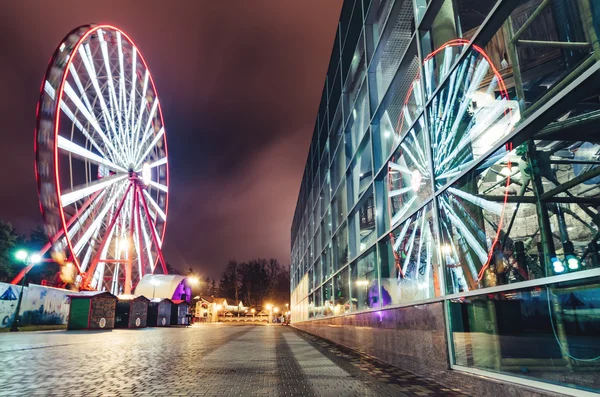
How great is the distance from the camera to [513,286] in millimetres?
3377

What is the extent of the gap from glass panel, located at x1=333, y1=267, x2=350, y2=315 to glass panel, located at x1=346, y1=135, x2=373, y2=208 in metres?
2.18

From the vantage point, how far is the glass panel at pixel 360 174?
8958mm

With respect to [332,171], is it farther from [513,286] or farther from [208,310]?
[208,310]

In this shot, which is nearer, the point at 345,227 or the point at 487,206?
the point at 487,206

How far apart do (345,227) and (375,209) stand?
3594 millimetres

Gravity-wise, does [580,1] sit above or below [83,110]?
below

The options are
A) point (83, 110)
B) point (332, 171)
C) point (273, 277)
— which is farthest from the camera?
point (273, 277)

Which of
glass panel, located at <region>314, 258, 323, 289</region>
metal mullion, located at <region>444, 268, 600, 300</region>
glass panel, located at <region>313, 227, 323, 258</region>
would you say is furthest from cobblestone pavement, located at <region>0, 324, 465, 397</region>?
glass panel, located at <region>313, 227, 323, 258</region>

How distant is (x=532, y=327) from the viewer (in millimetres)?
3658

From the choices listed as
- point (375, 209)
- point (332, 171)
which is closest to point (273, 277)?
point (332, 171)

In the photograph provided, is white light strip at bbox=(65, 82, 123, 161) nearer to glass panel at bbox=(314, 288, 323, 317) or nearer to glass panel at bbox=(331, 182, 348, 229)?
glass panel at bbox=(331, 182, 348, 229)

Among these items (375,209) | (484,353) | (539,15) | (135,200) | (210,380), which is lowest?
(210,380)

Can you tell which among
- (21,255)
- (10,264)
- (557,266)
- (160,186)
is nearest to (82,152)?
(21,255)

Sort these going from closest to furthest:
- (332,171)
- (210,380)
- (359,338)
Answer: (210,380) < (359,338) < (332,171)
